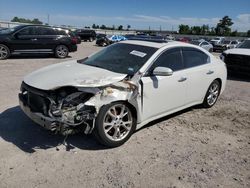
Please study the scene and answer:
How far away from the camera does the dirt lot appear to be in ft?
11.0

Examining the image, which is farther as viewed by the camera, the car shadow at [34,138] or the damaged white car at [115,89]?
the car shadow at [34,138]

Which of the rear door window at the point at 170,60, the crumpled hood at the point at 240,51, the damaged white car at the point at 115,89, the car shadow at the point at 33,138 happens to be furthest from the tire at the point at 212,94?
the crumpled hood at the point at 240,51

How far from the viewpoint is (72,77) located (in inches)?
161

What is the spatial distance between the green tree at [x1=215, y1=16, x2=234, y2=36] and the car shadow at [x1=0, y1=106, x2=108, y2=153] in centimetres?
10817

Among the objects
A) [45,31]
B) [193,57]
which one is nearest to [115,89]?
[193,57]

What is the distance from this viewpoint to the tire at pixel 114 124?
388 cm

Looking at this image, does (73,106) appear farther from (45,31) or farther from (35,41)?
(45,31)

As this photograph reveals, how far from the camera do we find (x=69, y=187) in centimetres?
316

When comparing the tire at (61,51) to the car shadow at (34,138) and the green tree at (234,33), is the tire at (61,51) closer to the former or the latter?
the car shadow at (34,138)

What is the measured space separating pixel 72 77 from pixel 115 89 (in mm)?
676

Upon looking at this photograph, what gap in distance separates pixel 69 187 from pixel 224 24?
11386 cm

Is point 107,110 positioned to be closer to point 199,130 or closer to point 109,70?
point 109,70

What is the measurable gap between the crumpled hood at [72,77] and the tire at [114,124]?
1.32ft

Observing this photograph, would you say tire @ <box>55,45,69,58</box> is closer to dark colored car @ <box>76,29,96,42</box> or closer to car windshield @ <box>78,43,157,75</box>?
car windshield @ <box>78,43,157,75</box>
